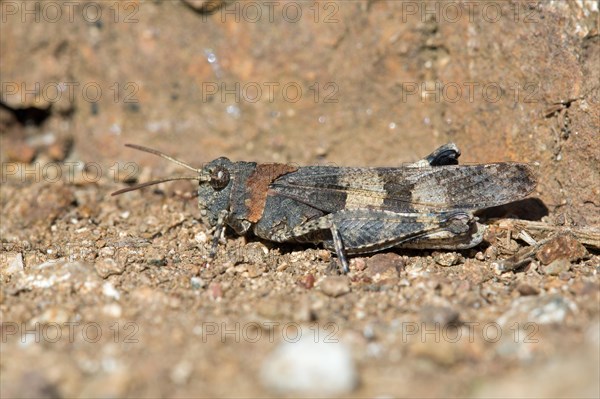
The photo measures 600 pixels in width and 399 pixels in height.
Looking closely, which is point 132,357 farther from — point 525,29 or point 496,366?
point 525,29

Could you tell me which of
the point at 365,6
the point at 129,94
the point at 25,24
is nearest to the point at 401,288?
the point at 365,6

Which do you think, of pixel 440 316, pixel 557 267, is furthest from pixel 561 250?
pixel 440 316

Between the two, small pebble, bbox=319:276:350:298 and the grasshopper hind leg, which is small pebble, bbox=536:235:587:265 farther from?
small pebble, bbox=319:276:350:298

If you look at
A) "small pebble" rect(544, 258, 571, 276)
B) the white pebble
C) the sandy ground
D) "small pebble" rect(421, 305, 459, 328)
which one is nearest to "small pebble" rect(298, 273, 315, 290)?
the sandy ground

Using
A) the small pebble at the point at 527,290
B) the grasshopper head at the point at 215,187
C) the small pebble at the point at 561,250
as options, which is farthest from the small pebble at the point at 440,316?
the grasshopper head at the point at 215,187

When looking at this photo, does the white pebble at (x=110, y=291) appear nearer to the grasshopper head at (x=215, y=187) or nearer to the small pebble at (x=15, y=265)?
the small pebble at (x=15, y=265)
